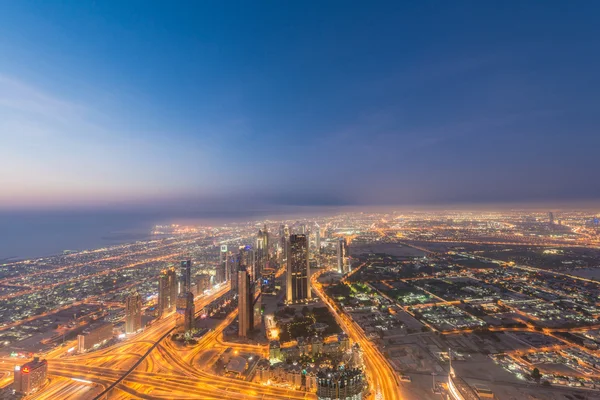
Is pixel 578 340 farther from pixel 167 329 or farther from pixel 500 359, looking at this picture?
pixel 167 329

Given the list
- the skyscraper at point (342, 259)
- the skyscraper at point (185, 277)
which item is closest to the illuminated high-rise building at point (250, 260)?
the skyscraper at point (185, 277)

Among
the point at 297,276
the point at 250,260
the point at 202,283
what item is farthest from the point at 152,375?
the point at 250,260

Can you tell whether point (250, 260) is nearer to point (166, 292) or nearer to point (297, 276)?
point (297, 276)

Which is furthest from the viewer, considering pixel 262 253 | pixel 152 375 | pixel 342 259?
pixel 262 253

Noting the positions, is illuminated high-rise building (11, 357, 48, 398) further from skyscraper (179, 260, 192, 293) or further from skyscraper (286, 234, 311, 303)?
skyscraper (286, 234, 311, 303)

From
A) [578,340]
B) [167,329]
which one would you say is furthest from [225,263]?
[578,340]

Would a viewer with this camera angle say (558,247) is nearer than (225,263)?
No
